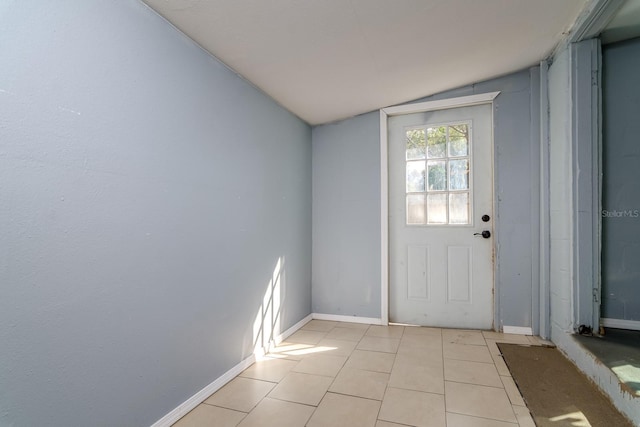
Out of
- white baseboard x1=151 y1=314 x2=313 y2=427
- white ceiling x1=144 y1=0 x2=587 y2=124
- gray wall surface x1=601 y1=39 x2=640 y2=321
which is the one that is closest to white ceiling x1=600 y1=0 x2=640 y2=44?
gray wall surface x1=601 y1=39 x2=640 y2=321

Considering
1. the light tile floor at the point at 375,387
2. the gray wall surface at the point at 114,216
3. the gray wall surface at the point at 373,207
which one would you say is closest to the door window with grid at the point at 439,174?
the gray wall surface at the point at 373,207

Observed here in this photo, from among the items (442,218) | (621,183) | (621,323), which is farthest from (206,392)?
(621,183)

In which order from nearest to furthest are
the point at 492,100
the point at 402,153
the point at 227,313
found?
the point at 227,313
the point at 492,100
the point at 402,153

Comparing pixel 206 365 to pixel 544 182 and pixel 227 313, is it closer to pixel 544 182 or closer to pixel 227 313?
pixel 227 313

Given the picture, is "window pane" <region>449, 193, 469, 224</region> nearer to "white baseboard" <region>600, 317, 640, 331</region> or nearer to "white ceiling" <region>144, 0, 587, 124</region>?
"white ceiling" <region>144, 0, 587, 124</region>

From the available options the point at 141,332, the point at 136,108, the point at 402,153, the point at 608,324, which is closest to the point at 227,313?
the point at 141,332

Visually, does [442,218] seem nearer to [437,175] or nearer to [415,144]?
[437,175]

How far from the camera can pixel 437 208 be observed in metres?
3.09

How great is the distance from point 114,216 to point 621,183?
3.52m

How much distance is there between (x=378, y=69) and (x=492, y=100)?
1313 millimetres

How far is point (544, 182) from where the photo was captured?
267cm

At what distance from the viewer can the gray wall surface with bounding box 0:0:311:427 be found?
3.44ft

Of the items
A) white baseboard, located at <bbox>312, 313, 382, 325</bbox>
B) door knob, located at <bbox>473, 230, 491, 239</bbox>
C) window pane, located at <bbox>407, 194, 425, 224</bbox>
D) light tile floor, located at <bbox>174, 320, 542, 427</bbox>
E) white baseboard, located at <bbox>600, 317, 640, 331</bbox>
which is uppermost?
window pane, located at <bbox>407, 194, 425, 224</bbox>

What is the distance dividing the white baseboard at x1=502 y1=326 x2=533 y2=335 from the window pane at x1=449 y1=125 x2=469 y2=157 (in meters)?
1.68
